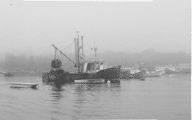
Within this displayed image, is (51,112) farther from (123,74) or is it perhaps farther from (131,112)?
(123,74)

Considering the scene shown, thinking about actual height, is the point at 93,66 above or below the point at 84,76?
above

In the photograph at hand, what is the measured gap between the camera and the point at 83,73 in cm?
5312

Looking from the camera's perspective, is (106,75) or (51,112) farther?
(106,75)

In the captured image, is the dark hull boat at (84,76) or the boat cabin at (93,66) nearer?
the dark hull boat at (84,76)

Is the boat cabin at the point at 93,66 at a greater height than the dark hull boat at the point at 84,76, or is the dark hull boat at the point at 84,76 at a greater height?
the boat cabin at the point at 93,66

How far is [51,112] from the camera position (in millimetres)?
18688

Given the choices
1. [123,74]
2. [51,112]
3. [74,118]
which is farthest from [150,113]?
[123,74]

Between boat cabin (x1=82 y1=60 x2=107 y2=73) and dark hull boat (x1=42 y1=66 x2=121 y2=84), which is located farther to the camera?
boat cabin (x1=82 y1=60 x2=107 y2=73)

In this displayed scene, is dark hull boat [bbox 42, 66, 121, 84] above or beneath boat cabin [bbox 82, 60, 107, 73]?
beneath

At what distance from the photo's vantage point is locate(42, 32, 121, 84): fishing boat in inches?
2078

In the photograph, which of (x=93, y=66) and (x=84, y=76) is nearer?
(x=84, y=76)

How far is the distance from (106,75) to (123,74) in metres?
30.2

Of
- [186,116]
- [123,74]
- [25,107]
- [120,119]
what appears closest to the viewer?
[120,119]

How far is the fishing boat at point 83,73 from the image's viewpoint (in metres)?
52.8
